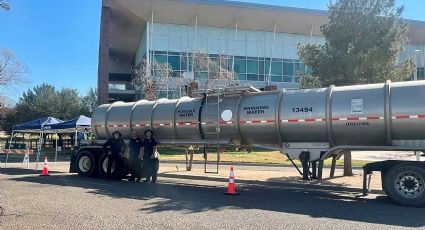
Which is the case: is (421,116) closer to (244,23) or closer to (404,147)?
(404,147)

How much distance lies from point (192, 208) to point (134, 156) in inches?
269

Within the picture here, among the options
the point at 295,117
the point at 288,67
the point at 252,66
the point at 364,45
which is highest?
the point at 288,67

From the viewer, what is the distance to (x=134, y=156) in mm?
16047

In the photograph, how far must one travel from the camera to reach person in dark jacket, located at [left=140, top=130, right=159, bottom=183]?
15.4 metres

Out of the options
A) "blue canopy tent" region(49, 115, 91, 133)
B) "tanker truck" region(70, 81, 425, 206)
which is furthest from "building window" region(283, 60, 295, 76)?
"tanker truck" region(70, 81, 425, 206)

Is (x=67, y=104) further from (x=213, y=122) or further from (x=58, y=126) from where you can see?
(x=213, y=122)

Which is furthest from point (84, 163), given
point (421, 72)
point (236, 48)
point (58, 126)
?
point (421, 72)

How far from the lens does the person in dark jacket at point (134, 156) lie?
15.9m

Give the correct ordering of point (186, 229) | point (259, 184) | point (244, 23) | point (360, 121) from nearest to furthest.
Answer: point (186, 229) < point (360, 121) < point (259, 184) < point (244, 23)

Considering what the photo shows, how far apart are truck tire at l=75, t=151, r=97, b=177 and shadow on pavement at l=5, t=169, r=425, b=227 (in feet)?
7.98

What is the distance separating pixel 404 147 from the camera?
37.1 ft

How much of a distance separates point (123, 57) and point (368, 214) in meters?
68.0

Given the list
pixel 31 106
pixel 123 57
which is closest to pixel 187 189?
pixel 31 106

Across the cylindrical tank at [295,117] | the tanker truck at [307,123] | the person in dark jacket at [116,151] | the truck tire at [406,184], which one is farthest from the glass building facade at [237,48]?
the truck tire at [406,184]
